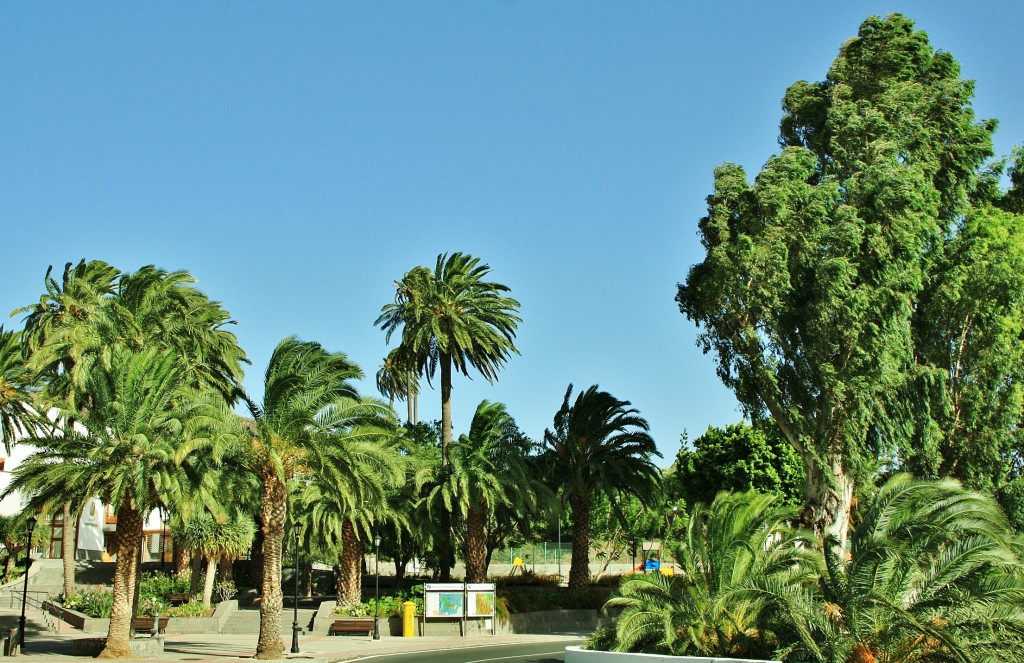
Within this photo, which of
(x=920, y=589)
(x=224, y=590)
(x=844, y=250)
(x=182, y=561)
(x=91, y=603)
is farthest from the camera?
(x=182, y=561)

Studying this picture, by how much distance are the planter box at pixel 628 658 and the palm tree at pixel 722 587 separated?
18.4 inches

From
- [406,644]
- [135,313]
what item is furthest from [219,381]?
[406,644]

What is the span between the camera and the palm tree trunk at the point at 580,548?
4534 cm

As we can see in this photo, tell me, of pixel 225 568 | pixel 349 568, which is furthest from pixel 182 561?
pixel 349 568

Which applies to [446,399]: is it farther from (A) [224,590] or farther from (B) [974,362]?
(B) [974,362]

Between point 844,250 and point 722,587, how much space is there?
16044mm

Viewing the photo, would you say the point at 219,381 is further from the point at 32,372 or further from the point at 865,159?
the point at 865,159

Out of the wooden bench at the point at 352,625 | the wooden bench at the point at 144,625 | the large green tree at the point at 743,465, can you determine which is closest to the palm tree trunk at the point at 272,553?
the wooden bench at the point at 352,625

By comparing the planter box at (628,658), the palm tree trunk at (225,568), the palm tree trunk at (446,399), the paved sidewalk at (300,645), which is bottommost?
the paved sidewalk at (300,645)

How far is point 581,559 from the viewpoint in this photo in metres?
45.8

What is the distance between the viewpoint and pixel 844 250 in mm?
33031

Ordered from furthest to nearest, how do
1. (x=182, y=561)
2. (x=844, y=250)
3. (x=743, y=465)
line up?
1. (x=743, y=465)
2. (x=182, y=561)
3. (x=844, y=250)

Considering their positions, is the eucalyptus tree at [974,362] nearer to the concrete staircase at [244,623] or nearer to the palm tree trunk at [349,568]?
the palm tree trunk at [349,568]

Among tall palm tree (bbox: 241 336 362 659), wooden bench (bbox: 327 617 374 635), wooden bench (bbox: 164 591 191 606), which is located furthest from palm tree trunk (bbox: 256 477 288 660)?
wooden bench (bbox: 164 591 191 606)
